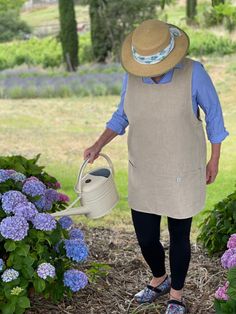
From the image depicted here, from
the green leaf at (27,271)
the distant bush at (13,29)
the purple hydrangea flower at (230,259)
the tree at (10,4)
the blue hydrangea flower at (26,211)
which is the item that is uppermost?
the blue hydrangea flower at (26,211)

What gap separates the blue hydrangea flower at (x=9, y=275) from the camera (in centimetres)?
232

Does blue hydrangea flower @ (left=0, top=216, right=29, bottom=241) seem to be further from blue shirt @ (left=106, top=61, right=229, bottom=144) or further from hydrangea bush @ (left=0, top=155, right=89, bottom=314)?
blue shirt @ (left=106, top=61, right=229, bottom=144)

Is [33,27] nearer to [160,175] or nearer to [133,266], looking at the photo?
[133,266]

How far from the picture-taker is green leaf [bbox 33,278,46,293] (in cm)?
235

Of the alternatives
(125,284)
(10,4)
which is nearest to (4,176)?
(125,284)

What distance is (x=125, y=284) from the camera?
3180 mm

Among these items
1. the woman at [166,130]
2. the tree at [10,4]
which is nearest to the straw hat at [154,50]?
the woman at [166,130]

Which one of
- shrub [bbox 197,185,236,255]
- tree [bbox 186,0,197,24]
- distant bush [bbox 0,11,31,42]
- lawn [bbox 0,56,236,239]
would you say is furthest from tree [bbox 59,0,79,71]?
shrub [bbox 197,185,236,255]

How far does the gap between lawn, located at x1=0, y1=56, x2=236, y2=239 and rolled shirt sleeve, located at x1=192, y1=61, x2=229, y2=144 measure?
1.84 metres

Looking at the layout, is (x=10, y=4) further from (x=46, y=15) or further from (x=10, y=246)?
(x=10, y=246)

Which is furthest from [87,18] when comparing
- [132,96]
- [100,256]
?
[132,96]

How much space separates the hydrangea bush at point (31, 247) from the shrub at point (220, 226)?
93 centimetres

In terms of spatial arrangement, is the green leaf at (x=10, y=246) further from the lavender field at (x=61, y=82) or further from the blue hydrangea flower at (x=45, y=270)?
the lavender field at (x=61, y=82)

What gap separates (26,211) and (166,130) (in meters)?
0.59
